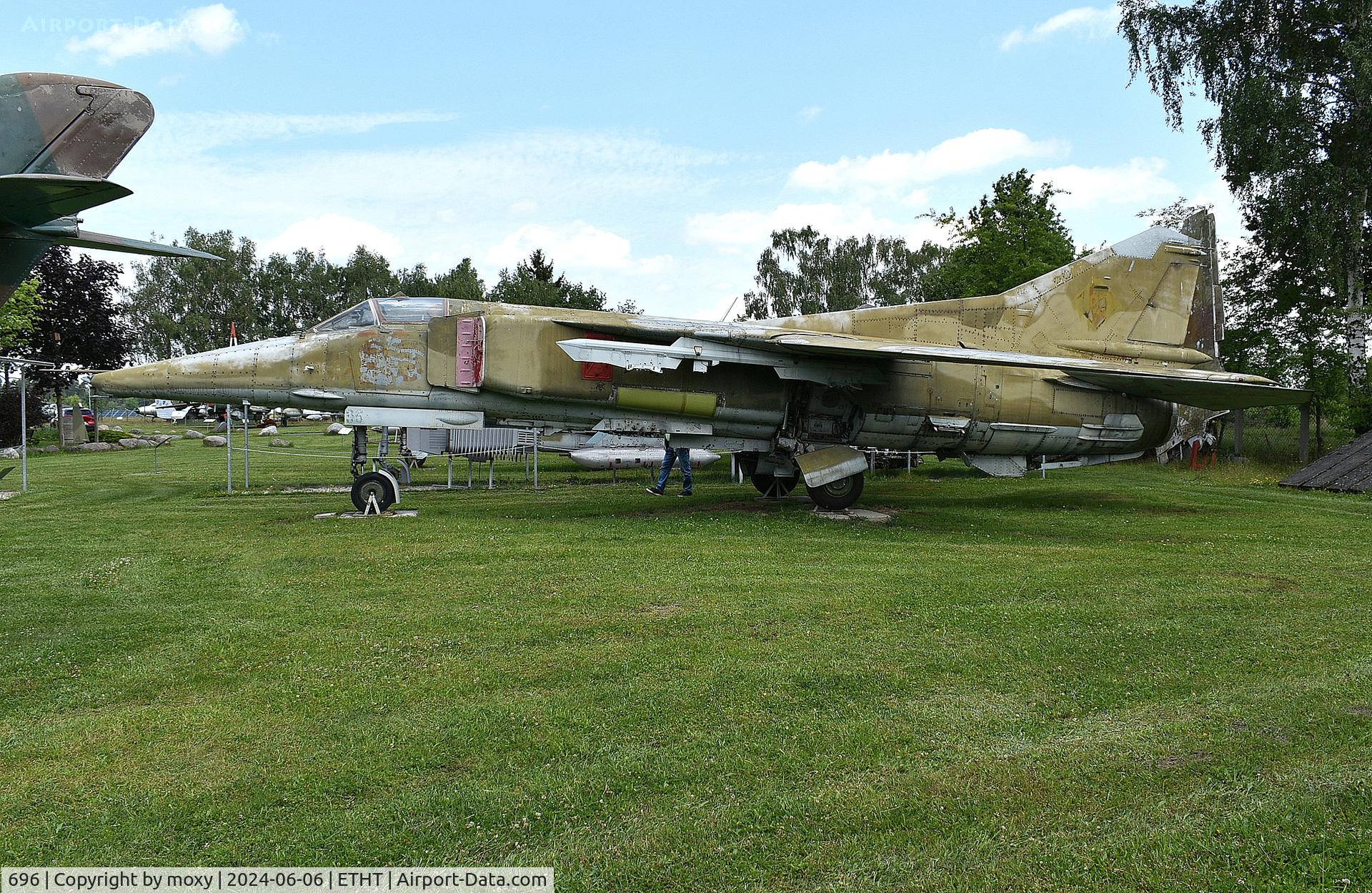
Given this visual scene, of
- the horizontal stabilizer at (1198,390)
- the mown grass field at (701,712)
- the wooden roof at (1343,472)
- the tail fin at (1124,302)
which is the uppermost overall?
the tail fin at (1124,302)

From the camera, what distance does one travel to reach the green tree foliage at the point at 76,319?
34500mm

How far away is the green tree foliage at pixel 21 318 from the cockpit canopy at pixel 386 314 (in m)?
20.8

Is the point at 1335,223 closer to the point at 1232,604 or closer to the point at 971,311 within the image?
the point at 971,311

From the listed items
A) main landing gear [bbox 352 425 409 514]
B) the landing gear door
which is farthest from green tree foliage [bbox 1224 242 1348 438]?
main landing gear [bbox 352 425 409 514]

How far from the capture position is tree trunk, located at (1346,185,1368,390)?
815 inches

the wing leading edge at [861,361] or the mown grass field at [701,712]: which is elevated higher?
the wing leading edge at [861,361]

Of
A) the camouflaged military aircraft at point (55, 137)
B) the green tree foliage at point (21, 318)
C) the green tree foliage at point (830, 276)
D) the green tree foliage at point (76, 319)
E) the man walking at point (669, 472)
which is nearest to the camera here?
the camouflaged military aircraft at point (55, 137)

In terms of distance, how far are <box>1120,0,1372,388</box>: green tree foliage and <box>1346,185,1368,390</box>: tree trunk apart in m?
0.02

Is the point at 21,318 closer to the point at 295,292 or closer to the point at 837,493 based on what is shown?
the point at 837,493

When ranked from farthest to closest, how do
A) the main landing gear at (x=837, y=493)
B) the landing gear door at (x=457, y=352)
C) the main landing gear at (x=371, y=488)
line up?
the main landing gear at (x=837, y=493)
the main landing gear at (x=371, y=488)
the landing gear door at (x=457, y=352)

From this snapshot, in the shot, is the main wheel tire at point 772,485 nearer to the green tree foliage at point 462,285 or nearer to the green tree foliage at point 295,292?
the green tree foliage at point 462,285

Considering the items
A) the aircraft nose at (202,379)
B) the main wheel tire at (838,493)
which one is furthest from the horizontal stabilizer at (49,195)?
the main wheel tire at (838,493)

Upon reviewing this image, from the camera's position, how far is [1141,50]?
2383 cm

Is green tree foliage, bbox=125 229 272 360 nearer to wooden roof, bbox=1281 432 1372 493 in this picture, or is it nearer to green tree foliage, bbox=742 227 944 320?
green tree foliage, bbox=742 227 944 320
